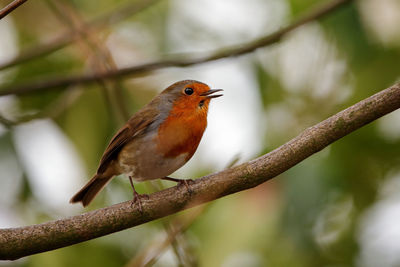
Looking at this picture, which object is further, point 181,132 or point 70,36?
point 70,36

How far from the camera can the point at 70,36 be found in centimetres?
471

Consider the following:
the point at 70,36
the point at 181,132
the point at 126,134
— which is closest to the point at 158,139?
the point at 181,132

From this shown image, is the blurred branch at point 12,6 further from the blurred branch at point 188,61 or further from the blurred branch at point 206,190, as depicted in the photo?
the blurred branch at point 188,61

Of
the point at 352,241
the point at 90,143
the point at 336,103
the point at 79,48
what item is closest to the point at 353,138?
→ the point at 336,103

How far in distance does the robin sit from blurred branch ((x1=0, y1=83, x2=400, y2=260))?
914 mm

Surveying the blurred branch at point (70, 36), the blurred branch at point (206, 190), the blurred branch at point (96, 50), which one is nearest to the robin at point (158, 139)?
the blurred branch at point (96, 50)

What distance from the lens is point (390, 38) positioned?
451cm

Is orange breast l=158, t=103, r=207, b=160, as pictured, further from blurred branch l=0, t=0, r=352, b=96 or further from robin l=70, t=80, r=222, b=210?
blurred branch l=0, t=0, r=352, b=96

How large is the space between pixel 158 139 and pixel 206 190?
1.17m

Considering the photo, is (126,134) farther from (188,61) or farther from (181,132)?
(188,61)

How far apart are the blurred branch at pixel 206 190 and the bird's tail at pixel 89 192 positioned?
1464 mm

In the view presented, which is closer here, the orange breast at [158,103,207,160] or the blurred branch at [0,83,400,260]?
the blurred branch at [0,83,400,260]

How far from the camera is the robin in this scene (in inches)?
→ 164

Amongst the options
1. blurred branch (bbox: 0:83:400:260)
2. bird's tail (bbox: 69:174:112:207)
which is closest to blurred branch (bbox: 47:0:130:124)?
bird's tail (bbox: 69:174:112:207)
